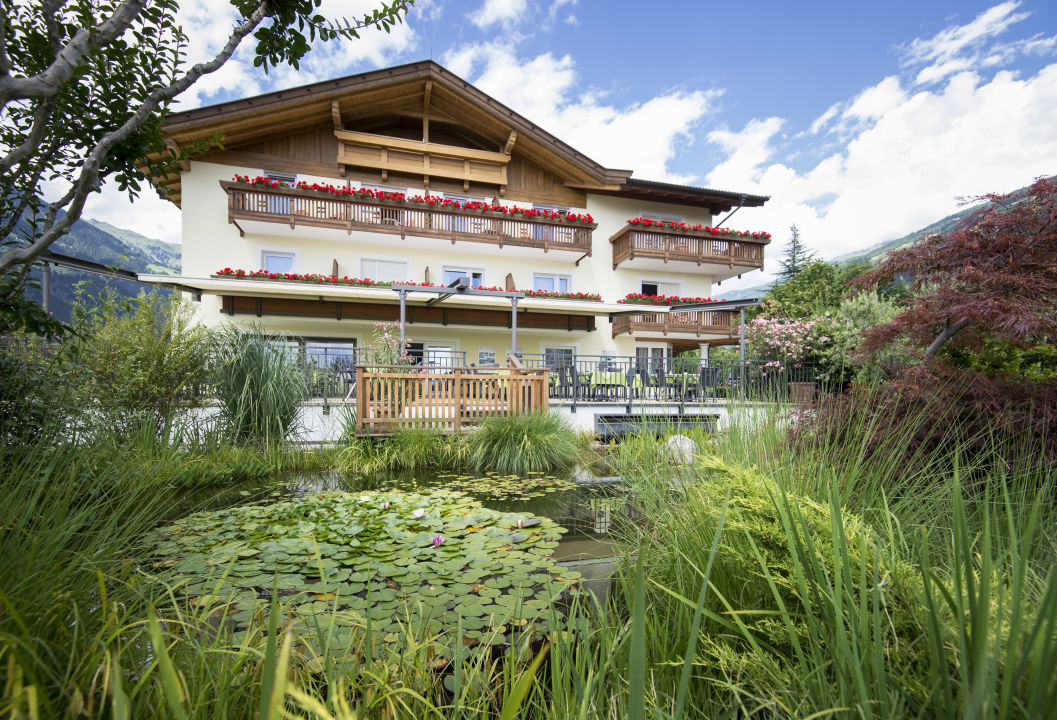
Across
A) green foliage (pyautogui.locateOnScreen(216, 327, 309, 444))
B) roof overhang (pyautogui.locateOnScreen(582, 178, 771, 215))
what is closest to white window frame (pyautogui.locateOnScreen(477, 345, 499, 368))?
roof overhang (pyautogui.locateOnScreen(582, 178, 771, 215))

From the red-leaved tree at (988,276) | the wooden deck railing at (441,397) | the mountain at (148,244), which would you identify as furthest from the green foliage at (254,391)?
the mountain at (148,244)

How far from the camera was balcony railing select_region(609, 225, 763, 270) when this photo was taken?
15383 mm

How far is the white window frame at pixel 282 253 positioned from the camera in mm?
13184

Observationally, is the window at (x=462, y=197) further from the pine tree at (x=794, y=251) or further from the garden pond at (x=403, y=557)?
the pine tree at (x=794, y=251)

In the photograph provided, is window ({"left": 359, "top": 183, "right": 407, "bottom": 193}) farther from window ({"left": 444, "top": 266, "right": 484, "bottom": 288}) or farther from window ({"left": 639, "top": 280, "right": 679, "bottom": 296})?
window ({"left": 639, "top": 280, "right": 679, "bottom": 296})

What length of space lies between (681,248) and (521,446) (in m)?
12.4

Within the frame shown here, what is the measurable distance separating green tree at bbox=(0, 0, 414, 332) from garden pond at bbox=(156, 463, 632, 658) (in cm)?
155

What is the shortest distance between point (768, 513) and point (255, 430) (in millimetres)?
6633

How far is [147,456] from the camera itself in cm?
398

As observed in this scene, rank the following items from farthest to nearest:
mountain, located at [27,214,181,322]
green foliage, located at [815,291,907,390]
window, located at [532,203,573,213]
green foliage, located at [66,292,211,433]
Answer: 1. mountain, located at [27,214,181,322]
2. window, located at [532,203,573,213]
3. green foliage, located at [815,291,907,390]
4. green foliage, located at [66,292,211,433]

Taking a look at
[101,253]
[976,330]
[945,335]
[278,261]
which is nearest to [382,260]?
[278,261]

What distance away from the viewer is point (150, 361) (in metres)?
5.53

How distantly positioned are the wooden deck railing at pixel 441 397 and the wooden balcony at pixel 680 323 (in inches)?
342

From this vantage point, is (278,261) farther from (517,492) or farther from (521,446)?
(517,492)
